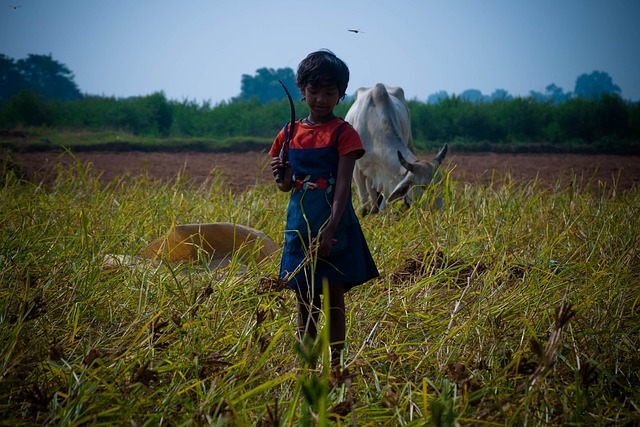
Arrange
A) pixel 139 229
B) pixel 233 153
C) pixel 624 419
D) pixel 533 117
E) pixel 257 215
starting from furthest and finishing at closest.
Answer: pixel 533 117
pixel 233 153
pixel 257 215
pixel 139 229
pixel 624 419

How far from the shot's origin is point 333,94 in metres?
2.13

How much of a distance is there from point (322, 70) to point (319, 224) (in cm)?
52

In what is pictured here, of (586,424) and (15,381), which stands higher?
(15,381)

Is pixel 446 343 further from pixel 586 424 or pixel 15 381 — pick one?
pixel 15 381

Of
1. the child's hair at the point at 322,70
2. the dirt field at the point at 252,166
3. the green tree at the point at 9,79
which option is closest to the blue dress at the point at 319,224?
the child's hair at the point at 322,70

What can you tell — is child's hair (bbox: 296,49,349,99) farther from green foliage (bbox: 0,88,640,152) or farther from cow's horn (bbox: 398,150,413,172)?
green foliage (bbox: 0,88,640,152)

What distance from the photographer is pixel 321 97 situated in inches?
83.4

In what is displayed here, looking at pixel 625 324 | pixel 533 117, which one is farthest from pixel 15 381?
pixel 533 117

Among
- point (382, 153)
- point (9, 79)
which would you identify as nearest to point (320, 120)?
point (382, 153)

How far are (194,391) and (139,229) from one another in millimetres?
1753

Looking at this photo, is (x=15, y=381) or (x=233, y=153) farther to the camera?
(x=233, y=153)

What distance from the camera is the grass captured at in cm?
160

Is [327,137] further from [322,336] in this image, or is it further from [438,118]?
[438,118]

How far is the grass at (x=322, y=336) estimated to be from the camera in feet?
5.24
